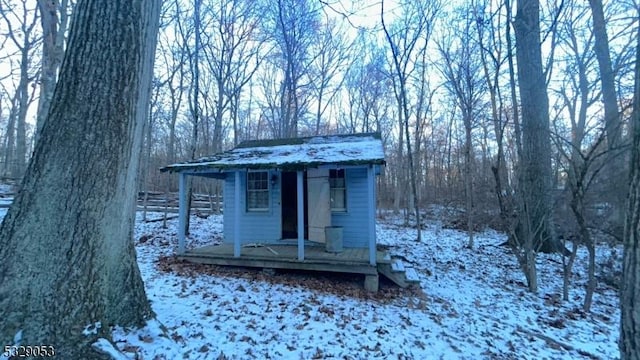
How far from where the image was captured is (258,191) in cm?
814

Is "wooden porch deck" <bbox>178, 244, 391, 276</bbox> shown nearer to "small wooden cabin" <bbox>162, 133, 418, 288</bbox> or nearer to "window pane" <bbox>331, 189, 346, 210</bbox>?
"small wooden cabin" <bbox>162, 133, 418, 288</bbox>

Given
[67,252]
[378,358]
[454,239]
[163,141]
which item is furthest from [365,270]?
[163,141]

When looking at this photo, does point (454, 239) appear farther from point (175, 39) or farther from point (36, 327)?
point (175, 39)

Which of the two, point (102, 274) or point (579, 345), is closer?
point (102, 274)

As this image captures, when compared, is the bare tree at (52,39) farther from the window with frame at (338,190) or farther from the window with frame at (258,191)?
the window with frame at (338,190)

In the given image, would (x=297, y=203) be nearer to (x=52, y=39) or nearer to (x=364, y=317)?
(x=364, y=317)

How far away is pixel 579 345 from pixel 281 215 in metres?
6.11

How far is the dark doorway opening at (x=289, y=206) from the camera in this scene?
8.07 metres

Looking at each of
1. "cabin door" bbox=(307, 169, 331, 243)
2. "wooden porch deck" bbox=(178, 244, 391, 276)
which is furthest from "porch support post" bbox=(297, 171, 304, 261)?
"cabin door" bbox=(307, 169, 331, 243)

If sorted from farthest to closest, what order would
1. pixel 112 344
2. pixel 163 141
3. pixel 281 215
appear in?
pixel 163 141
pixel 281 215
pixel 112 344

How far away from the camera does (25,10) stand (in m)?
12.3

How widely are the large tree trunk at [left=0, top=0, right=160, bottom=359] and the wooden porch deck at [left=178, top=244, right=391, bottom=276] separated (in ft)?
11.3

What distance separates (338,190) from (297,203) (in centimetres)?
113

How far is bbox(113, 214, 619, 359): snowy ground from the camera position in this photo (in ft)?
11.5
